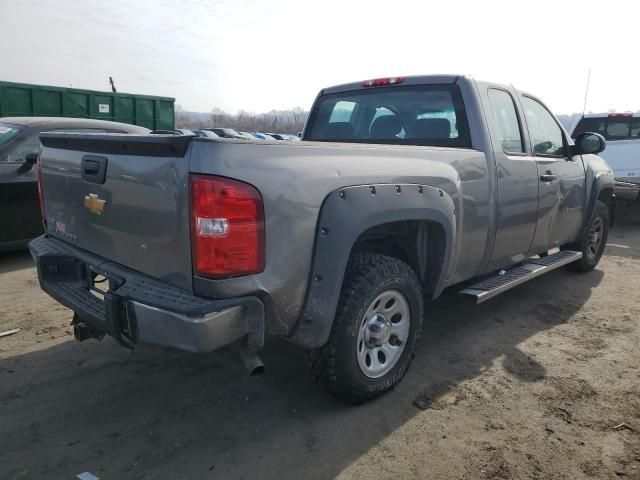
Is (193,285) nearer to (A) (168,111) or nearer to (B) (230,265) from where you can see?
(B) (230,265)

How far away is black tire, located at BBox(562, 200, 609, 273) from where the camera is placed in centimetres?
547

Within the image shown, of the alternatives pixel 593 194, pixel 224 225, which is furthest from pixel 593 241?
pixel 224 225

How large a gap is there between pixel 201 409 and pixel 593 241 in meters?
4.89

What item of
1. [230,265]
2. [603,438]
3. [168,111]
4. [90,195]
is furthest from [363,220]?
[168,111]

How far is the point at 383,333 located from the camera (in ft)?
9.62

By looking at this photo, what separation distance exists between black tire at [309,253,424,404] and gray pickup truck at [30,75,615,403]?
0.03ft

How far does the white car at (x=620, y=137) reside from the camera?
9859 millimetres

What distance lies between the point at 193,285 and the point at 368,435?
4.09 feet

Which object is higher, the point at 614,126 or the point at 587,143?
the point at 614,126

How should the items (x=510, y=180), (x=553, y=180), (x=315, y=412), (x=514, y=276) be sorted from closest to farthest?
(x=315, y=412), (x=510, y=180), (x=514, y=276), (x=553, y=180)

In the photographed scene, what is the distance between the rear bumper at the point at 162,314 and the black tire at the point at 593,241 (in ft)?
14.6

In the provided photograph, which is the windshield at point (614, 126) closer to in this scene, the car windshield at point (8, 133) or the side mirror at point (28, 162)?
the side mirror at point (28, 162)

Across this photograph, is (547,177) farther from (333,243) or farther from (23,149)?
(23,149)

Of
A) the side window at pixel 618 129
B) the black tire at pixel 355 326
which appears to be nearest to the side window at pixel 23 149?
the black tire at pixel 355 326
